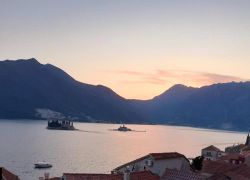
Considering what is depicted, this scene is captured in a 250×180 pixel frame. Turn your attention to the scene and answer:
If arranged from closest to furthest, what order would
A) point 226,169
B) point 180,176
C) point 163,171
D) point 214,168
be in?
point 180,176 < point 163,171 < point 226,169 < point 214,168

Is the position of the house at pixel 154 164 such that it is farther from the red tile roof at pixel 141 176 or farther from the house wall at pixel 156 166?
the red tile roof at pixel 141 176

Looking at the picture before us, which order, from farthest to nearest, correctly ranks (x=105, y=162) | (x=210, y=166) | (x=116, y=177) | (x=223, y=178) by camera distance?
1. (x=105, y=162)
2. (x=210, y=166)
3. (x=223, y=178)
4. (x=116, y=177)

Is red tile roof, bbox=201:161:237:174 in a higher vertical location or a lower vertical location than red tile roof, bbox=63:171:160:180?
lower

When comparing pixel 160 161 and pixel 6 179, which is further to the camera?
pixel 160 161

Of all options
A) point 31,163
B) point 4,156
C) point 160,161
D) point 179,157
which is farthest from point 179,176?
point 4,156

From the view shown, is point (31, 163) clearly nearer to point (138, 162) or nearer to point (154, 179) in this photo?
point (138, 162)

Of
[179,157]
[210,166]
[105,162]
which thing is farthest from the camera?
[105,162]

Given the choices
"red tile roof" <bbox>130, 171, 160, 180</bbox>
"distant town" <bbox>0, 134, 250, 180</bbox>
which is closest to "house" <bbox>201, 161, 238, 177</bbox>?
"distant town" <bbox>0, 134, 250, 180</bbox>

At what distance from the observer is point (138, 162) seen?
70.6 meters

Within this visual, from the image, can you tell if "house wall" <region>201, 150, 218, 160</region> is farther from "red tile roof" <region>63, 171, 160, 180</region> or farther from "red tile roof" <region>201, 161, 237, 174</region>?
"red tile roof" <region>63, 171, 160, 180</region>

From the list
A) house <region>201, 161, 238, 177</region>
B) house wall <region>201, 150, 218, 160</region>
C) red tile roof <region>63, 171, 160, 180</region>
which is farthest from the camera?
house wall <region>201, 150, 218, 160</region>

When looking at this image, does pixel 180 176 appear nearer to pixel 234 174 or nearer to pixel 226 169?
pixel 234 174

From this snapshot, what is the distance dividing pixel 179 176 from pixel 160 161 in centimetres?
1546

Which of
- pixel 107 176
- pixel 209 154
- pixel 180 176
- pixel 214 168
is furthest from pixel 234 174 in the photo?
pixel 209 154
